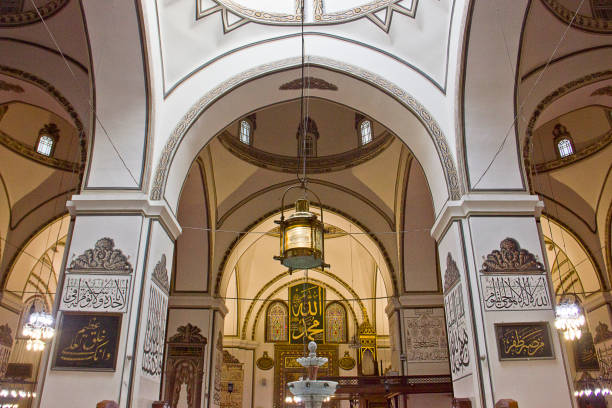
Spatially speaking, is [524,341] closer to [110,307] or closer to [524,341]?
[524,341]

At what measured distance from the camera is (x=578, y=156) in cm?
943

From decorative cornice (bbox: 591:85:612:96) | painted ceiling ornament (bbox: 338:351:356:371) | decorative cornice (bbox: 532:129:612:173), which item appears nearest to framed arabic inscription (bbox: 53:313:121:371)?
decorative cornice (bbox: 591:85:612:96)

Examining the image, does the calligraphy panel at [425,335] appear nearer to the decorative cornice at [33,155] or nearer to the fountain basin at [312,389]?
the fountain basin at [312,389]

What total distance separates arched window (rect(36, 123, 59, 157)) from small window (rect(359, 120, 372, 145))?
20.3ft

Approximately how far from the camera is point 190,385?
9031 mm

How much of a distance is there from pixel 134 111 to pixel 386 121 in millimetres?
3433

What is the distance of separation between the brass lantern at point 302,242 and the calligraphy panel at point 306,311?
1176 centimetres

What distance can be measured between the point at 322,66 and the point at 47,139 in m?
5.80

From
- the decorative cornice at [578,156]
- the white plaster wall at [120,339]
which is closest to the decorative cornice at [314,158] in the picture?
the decorative cornice at [578,156]

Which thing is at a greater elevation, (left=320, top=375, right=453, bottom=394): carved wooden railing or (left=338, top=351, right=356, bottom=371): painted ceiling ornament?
(left=338, top=351, right=356, bottom=371): painted ceiling ornament

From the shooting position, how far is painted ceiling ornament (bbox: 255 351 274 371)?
51.4 ft

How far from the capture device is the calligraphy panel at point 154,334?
5.45 meters

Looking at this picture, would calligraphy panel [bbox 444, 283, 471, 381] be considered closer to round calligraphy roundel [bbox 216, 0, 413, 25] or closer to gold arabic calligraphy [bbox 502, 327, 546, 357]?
gold arabic calligraphy [bbox 502, 327, 546, 357]

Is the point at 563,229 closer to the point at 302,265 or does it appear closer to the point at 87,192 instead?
the point at 302,265
